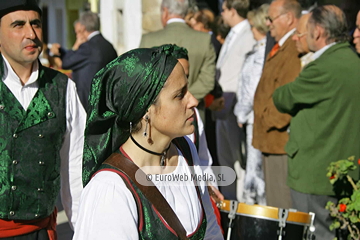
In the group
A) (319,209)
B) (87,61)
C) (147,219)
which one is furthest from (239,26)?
(147,219)

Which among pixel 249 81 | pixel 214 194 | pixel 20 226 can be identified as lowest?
pixel 249 81

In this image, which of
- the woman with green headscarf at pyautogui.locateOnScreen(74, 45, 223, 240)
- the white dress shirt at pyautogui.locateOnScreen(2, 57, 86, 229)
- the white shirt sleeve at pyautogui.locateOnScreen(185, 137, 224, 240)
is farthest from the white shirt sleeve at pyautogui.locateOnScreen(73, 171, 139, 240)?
the white dress shirt at pyautogui.locateOnScreen(2, 57, 86, 229)

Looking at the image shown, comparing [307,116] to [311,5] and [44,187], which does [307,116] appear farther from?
Result: [311,5]

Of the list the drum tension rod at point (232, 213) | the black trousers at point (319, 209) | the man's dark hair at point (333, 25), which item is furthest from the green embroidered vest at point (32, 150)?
the man's dark hair at point (333, 25)

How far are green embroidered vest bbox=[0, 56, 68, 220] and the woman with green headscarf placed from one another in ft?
2.81

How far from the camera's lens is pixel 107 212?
1882mm

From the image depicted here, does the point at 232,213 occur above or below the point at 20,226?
below

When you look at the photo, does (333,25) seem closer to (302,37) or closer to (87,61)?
(302,37)

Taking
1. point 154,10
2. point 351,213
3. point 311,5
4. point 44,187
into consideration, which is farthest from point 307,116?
point 154,10

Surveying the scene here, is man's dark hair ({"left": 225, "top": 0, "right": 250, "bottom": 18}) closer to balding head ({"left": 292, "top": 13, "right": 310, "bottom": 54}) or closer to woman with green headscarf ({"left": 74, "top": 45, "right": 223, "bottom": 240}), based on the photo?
balding head ({"left": 292, "top": 13, "right": 310, "bottom": 54})

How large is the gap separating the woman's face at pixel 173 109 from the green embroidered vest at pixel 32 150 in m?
0.97

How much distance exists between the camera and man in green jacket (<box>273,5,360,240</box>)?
13.6 ft

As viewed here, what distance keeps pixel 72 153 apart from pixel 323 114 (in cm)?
200

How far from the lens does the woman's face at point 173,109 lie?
214 centimetres
